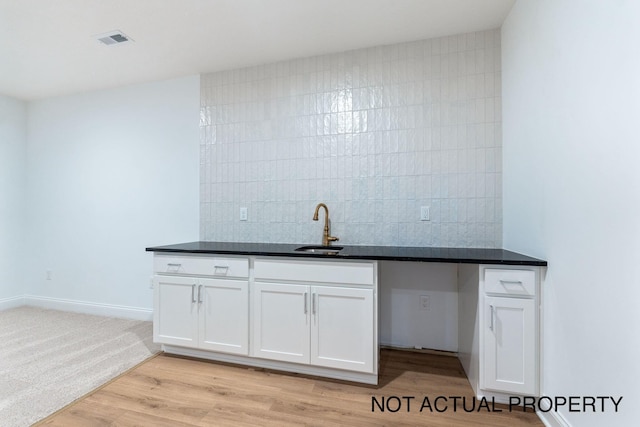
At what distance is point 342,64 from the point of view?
269 centimetres

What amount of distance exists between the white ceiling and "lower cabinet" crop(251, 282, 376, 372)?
1.96 metres

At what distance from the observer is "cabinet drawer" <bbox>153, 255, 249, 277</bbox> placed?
2301mm

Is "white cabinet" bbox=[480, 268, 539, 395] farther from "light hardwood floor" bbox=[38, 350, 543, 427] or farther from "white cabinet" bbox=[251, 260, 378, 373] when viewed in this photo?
"white cabinet" bbox=[251, 260, 378, 373]

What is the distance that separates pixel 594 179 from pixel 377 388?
5.55ft

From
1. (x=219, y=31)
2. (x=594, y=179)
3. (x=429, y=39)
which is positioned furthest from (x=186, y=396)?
(x=429, y=39)

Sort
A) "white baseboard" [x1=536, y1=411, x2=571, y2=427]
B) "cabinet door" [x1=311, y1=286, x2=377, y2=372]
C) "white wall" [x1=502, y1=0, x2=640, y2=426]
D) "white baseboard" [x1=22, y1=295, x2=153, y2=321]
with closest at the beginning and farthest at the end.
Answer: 1. "white wall" [x1=502, y1=0, x2=640, y2=426]
2. "white baseboard" [x1=536, y1=411, x2=571, y2=427]
3. "cabinet door" [x1=311, y1=286, x2=377, y2=372]
4. "white baseboard" [x1=22, y1=295, x2=153, y2=321]

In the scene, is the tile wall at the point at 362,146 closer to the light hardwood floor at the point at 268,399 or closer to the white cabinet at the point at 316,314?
the white cabinet at the point at 316,314

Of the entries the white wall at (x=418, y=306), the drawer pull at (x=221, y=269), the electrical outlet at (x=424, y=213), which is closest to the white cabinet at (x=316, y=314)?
the drawer pull at (x=221, y=269)

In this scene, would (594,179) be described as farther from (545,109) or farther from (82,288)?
(82,288)

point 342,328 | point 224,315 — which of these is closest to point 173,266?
point 224,315

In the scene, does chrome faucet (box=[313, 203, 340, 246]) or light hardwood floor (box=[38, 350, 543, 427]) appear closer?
light hardwood floor (box=[38, 350, 543, 427])

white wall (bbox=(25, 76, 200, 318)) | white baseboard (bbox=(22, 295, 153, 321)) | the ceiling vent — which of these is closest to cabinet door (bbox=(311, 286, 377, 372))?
white wall (bbox=(25, 76, 200, 318))

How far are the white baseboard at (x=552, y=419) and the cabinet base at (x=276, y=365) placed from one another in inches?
37.0

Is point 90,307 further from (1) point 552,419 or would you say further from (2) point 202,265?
(1) point 552,419
